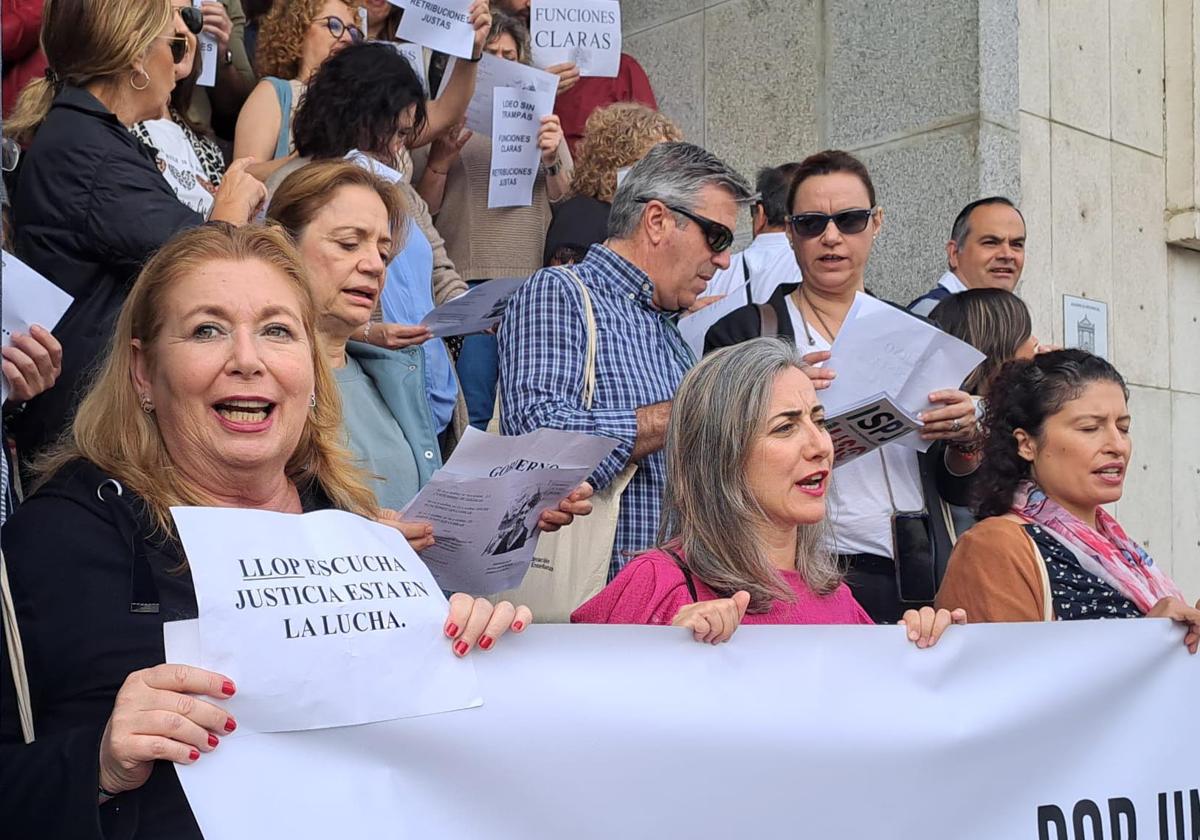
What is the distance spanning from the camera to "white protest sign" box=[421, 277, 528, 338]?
4.11 m

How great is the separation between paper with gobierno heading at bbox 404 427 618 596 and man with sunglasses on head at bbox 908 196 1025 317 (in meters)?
3.40

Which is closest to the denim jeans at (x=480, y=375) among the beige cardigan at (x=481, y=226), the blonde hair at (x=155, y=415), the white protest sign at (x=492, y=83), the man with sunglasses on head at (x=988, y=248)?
the beige cardigan at (x=481, y=226)

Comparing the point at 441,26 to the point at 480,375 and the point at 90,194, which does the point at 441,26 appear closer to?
the point at 480,375

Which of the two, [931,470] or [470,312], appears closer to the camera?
[470,312]

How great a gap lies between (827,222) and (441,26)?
162 cm

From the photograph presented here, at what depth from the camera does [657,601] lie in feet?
10.3

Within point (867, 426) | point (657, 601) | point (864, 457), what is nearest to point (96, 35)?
point (657, 601)

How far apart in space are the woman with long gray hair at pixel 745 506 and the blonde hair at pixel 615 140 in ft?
7.51

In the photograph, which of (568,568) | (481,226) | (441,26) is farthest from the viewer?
(481,226)

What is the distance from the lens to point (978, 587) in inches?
153

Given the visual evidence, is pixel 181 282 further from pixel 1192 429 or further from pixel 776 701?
pixel 1192 429

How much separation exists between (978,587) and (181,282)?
217 cm

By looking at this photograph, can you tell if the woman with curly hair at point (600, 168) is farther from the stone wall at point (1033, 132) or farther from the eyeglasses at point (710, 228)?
the stone wall at point (1033, 132)

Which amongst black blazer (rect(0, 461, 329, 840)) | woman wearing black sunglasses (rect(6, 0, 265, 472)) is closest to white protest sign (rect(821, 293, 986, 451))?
woman wearing black sunglasses (rect(6, 0, 265, 472))
